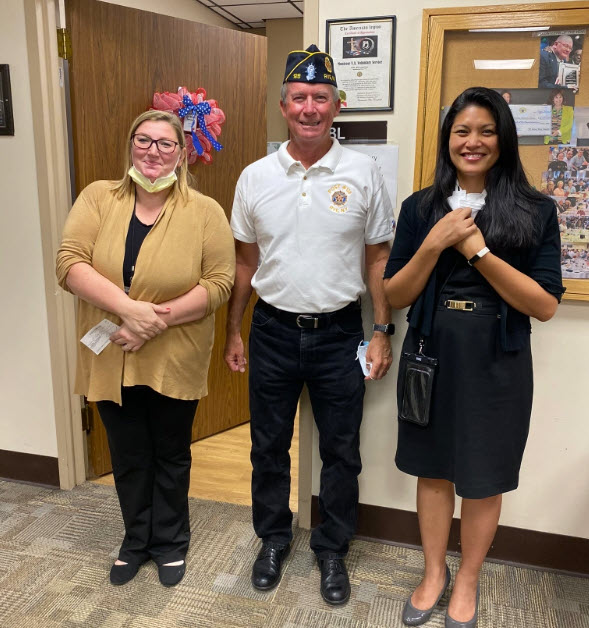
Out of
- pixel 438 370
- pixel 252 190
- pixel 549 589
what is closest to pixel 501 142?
pixel 438 370

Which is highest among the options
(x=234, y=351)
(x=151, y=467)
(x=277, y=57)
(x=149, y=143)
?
(x=277, y=57)

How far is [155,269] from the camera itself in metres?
1.70

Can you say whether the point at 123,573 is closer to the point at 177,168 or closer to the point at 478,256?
the point at 177,168

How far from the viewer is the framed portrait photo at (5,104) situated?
7.42 ft

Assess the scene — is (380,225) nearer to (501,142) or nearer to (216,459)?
(501,142)

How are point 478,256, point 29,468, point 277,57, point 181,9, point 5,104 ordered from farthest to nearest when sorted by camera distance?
point 277,57 → point 181,9 → point 29,468 → point 5,104 → point 478,256

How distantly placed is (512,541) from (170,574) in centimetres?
119

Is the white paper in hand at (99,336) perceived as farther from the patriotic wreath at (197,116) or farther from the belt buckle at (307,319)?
the patriotic wreath at (197,116)

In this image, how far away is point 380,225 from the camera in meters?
1.81

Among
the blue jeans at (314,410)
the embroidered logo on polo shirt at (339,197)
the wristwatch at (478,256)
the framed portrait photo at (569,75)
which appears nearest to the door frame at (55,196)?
the blue jeans at (314,410)

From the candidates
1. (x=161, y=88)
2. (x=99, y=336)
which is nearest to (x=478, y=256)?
(x=99, y=336)

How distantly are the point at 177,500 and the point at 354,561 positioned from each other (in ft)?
2.19

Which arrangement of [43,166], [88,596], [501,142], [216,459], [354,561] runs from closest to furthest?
1. [501,142]
2. [88,596]
3. [354,561]
4. [43,166]
5. [216,459]

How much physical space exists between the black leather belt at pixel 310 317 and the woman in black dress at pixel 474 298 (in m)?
0.17
